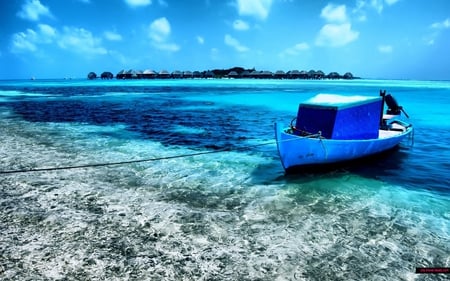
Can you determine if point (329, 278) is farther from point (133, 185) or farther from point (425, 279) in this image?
point (133, 185)

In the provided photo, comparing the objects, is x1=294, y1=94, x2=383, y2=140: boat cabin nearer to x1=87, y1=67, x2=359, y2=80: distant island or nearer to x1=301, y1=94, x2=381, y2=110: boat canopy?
x1=301, y1=94, x2=381, y2=110: boat canopy

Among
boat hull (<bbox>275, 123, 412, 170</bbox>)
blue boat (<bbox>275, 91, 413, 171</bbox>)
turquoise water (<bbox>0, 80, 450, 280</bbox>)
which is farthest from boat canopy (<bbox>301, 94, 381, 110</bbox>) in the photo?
turquoise water (<bbox>0, 80, 450, 280</bbox>)

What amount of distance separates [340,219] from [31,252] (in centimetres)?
681

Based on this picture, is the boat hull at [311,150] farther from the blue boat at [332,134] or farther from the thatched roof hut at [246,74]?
the thatched roof hut at [246,74]

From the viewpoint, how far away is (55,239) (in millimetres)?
6434

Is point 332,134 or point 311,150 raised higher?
point 332,134

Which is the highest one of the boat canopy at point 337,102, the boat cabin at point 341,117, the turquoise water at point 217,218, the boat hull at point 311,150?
the boat canopy at point 337,102

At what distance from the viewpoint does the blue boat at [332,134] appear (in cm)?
1062

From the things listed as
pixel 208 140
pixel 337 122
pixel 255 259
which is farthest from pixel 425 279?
pixel 208 140

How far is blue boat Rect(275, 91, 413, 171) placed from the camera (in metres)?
10.6

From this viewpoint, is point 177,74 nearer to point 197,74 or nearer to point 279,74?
point 197,74

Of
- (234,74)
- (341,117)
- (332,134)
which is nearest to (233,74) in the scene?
(234,74)

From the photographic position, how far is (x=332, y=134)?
446 inches

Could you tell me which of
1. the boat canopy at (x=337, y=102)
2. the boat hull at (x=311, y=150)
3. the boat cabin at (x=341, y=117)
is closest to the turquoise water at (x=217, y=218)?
the boat hull at (x=311, y=150)
